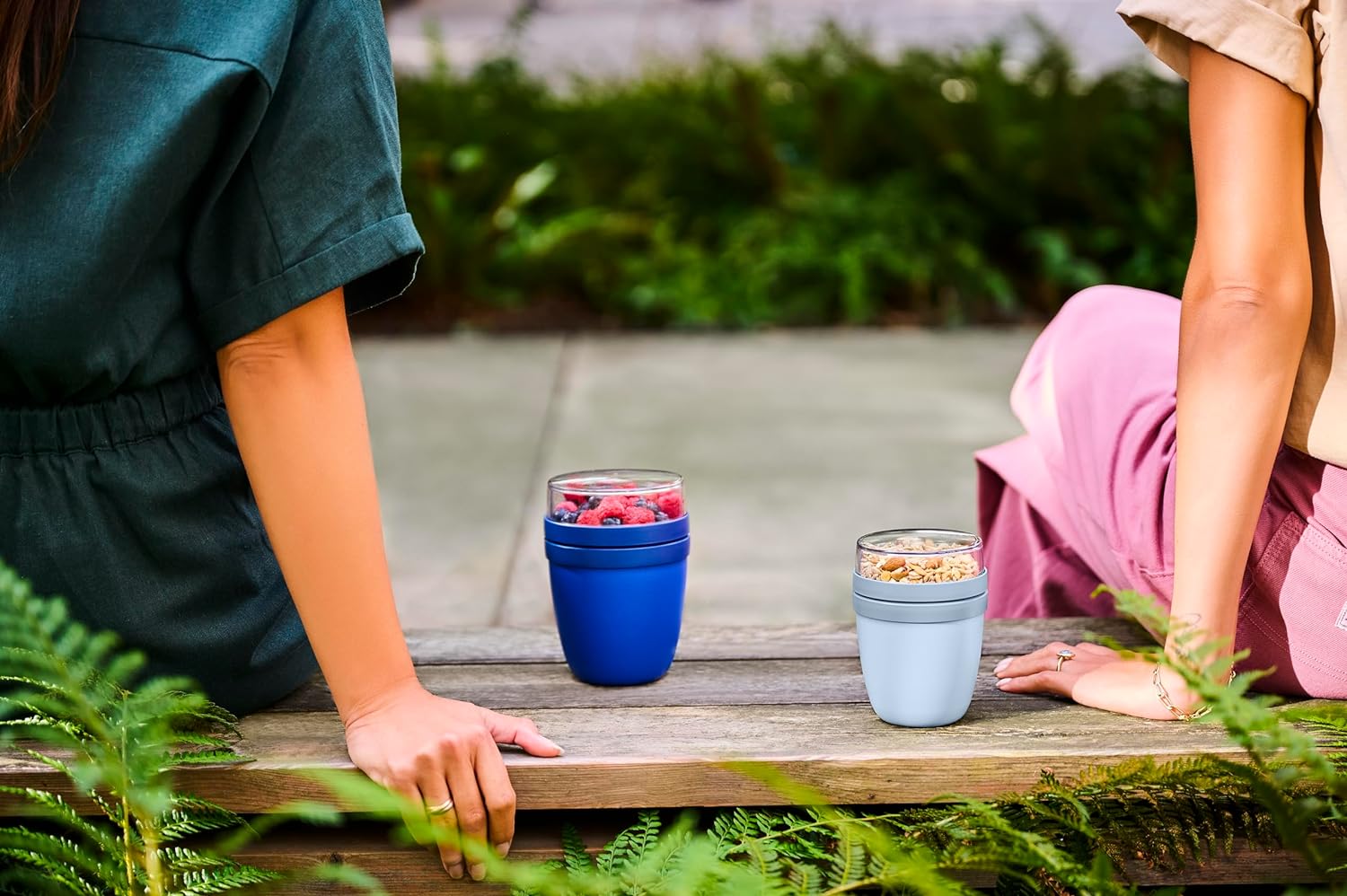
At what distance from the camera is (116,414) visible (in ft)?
4.89

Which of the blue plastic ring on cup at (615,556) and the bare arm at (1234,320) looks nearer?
the bare arm at (1234,320)

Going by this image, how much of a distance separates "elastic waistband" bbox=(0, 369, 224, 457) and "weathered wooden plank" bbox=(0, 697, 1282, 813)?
33 centimetres

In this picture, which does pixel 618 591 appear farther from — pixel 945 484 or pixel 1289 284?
pixel 945 484

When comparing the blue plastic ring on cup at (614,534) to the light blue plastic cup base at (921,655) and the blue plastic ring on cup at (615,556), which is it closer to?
the blue plastic ring on cup at (615,556)

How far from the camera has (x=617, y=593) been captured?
1641 millimetres

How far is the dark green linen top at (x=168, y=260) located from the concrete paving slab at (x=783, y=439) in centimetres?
192

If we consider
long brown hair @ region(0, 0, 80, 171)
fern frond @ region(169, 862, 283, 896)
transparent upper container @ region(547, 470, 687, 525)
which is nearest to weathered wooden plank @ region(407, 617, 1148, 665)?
transparent upper container @ region(547, 470, 687, 525)

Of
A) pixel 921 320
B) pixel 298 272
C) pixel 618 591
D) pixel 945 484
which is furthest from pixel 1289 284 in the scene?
pixel 921 320

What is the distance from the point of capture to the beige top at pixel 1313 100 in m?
1.42

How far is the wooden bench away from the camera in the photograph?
4.64 ft

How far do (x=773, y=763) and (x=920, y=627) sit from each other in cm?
22

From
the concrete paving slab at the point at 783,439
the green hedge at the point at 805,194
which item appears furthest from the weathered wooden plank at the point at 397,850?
the green hedge at the point at 805,194

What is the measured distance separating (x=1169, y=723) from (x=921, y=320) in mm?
5037

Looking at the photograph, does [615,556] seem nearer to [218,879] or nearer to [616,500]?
[616,500]
